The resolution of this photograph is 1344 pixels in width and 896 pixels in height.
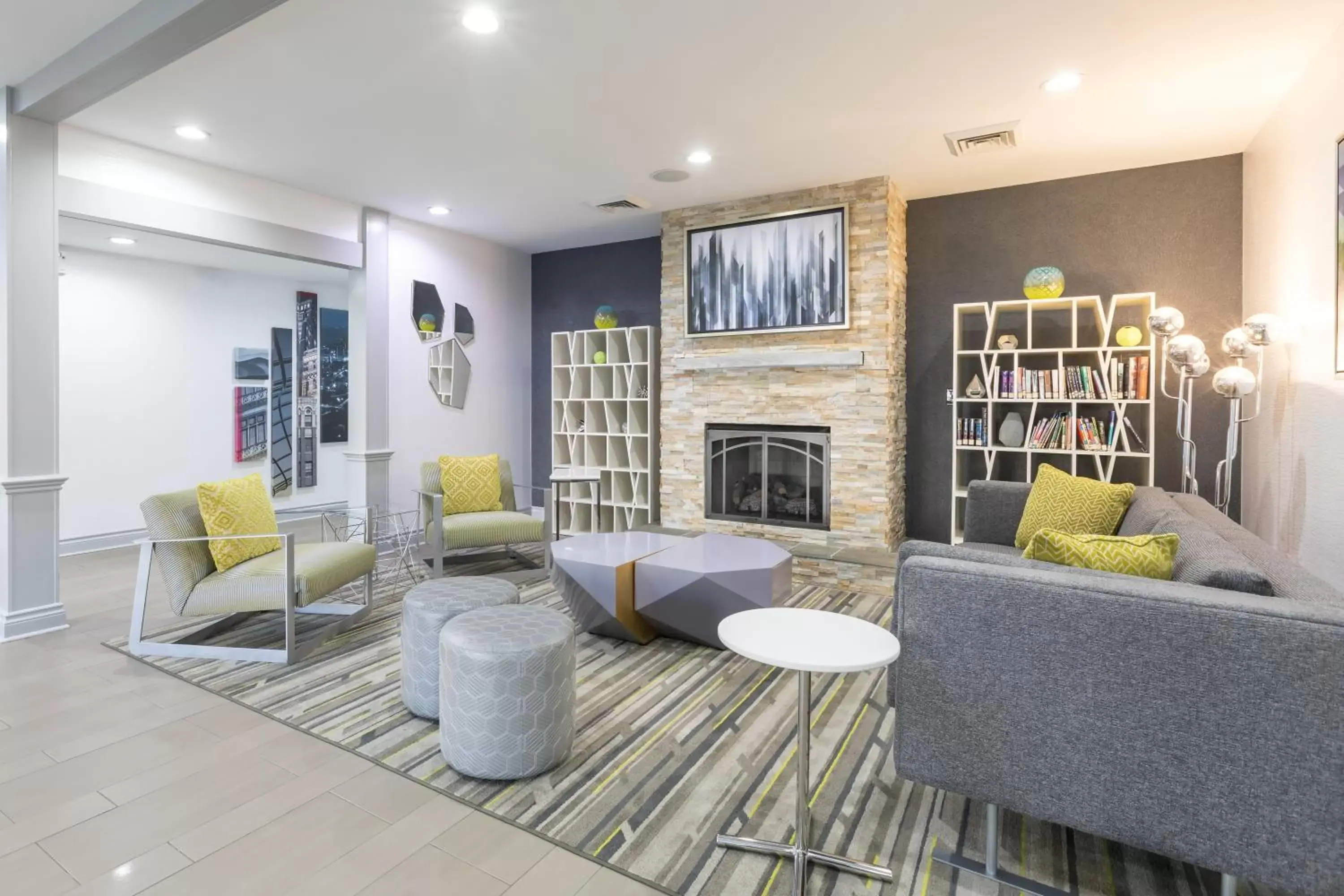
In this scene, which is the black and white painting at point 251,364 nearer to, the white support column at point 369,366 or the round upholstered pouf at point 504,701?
the white support column at point 369,366

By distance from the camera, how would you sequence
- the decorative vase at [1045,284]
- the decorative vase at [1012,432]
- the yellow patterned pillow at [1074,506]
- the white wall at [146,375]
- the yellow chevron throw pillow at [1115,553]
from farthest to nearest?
the white wall at [146,375] → the decorative vase at [1012,432] → the decorative vase at [1045,284] → the yellow patterned pillow at [1074,506] → the yellow chevron throw pillow at [1115,553]

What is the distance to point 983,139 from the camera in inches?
156

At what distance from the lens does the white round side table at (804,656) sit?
160 centimetres

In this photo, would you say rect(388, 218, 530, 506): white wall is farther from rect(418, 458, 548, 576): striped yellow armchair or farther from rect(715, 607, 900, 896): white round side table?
rect(715, 607, 900, 896): white round side table

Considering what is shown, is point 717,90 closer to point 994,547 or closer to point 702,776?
point 994,547

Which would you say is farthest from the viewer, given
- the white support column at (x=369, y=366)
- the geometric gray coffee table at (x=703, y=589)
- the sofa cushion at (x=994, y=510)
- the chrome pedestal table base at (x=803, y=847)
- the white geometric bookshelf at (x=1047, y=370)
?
the white support column at (x=369, y=366)

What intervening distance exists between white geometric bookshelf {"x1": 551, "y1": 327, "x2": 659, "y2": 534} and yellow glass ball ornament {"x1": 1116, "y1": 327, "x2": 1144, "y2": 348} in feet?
11.1

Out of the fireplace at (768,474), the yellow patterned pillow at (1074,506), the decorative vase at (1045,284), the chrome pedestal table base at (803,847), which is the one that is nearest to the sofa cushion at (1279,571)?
the yellow patterned pillow at (1074,506)

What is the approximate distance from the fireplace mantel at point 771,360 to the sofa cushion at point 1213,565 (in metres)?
2.81

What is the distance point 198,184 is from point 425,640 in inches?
142

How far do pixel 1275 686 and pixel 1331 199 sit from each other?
2591 millimetres

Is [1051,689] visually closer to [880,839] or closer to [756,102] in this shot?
[880,839]

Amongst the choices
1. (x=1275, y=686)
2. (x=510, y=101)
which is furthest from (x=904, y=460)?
(x=1275, y=686)

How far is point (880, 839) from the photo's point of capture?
6.16ft
